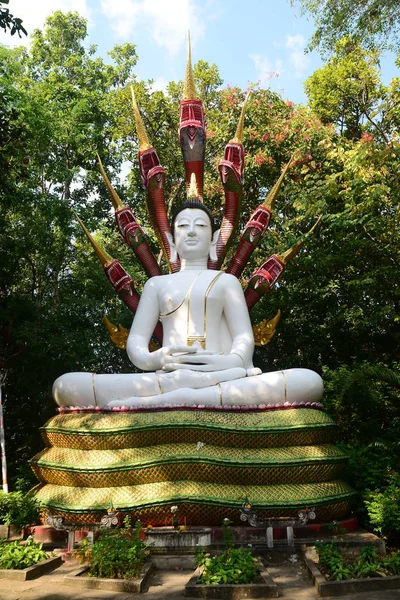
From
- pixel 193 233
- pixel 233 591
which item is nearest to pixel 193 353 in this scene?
pixel 193 233

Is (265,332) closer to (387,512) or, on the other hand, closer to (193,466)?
(193,466)

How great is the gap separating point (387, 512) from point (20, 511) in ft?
13.8

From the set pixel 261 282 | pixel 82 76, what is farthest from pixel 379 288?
pixel 82 76

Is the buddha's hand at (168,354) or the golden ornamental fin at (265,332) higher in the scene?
the golden ornamental fin at (265,332)

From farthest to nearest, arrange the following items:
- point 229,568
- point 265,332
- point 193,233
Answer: point 265,332 → point 193,233 → point 229,568

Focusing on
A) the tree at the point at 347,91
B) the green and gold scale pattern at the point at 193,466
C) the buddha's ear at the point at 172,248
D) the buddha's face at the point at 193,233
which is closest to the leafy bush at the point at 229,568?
the green and gold scale pattern at the point at 193,466

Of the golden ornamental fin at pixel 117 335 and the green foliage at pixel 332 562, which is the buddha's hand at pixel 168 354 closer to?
the golden ornamental fin at pixel 117 335

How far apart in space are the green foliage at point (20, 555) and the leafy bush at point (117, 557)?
21.7 inches

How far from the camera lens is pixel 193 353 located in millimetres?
8562

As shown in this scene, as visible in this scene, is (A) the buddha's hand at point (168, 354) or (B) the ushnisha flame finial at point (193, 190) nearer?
(A) the buddha's hand at point (168, 354)

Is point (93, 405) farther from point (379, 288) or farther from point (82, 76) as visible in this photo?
point (82, 76)

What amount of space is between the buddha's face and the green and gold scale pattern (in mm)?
3199

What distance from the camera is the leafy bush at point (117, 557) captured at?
527 centimetres

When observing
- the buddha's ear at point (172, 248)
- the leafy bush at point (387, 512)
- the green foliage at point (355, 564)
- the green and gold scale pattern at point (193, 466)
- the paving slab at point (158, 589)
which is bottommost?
the paving slab at point (158, 589)
